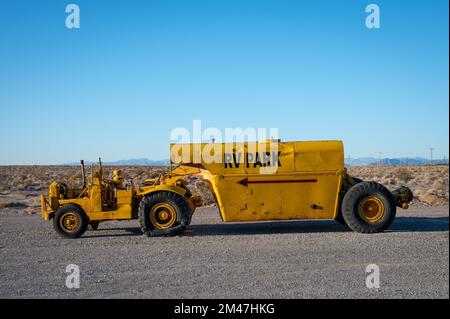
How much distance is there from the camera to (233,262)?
9.99m

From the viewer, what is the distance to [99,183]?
13.5m

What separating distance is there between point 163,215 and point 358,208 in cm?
508

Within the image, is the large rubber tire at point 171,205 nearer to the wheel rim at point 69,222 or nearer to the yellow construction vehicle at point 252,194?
the yellow construction vehicle at point 252,194

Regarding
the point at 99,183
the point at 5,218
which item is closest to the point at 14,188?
the point at 5,218

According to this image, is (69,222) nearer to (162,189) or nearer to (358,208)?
(162,189)

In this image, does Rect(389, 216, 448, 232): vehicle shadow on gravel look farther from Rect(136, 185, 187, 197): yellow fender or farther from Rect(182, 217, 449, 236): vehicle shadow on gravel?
Rect(136, 185, 187, 197): yellow fender

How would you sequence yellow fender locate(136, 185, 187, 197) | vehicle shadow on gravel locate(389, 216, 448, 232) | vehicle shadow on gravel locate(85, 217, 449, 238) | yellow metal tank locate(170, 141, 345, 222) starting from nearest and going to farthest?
1. yellow metal tank locate(170, 141, 345, 222)
2. yellow fender locate(136, 185, 187, 197)
3. vehicle shadow on gravel locate(389, 216, 448, 232)
4. vehicle shadow on gravel locate(85, 217, 449, 238)

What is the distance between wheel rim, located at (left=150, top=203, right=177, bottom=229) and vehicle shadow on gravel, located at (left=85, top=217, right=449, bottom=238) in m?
0.70

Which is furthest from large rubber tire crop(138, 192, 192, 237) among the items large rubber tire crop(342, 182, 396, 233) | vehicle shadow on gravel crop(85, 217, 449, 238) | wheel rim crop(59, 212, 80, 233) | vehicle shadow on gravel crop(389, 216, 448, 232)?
vehicle shadow on gravel crop(389, 216, 448, 232)

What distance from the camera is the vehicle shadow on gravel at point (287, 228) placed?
45.8 feet

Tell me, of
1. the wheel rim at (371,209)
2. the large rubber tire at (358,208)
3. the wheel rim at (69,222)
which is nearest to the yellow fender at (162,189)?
the wheel rim at (69,222)

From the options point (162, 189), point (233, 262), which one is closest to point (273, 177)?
point (162, 189)

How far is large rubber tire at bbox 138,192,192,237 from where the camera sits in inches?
515

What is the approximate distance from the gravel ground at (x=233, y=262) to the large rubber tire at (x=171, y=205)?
26cm
